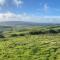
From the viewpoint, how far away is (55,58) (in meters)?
47.0

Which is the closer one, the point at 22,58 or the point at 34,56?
the point at 22,58

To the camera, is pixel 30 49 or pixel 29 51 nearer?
pixel 29 51

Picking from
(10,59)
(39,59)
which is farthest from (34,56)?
(10,59)

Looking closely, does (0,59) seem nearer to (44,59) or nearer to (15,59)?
(15,59)

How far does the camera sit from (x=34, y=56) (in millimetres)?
48188

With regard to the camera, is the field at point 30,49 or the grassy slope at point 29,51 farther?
the field at point 30,49

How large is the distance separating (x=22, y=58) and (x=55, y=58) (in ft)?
28.9

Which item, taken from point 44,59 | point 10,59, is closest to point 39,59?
point 44,59

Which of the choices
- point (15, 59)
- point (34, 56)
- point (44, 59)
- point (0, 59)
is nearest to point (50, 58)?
point (44, 59)

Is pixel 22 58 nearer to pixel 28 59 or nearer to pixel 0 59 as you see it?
pixel 28 59

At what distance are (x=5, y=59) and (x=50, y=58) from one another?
1177cm

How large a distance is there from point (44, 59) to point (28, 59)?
13.8ft

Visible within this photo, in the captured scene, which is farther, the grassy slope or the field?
the field

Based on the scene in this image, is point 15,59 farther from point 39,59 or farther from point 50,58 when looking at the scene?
point 50,58
